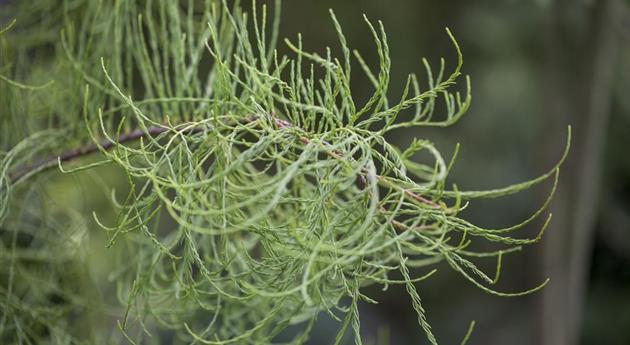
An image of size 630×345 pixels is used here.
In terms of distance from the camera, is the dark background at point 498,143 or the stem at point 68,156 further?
the dark background at point 498,143

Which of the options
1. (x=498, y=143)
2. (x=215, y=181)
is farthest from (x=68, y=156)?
(x=498, y=143)

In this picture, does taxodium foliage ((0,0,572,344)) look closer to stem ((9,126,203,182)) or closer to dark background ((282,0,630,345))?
stem ((9,126,203,182))

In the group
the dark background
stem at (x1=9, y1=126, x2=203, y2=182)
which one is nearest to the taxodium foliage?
stem at (x1=9, y1=126, x2=203, y2=182)

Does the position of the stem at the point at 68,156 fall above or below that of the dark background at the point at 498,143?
above

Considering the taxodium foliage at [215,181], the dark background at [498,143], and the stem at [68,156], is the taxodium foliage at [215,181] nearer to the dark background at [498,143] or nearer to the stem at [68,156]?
the stem at [68,156]

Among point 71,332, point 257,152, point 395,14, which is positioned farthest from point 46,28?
point 395,14

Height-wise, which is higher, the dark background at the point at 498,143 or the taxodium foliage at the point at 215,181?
the taxodium foliage at the point at 215,181

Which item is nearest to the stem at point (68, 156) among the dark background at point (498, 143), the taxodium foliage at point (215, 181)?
the taxodium foliage at point (215, 181)

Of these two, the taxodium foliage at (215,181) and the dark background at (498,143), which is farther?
the dark background at (498,143)

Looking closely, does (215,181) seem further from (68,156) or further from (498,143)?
(498,143)
